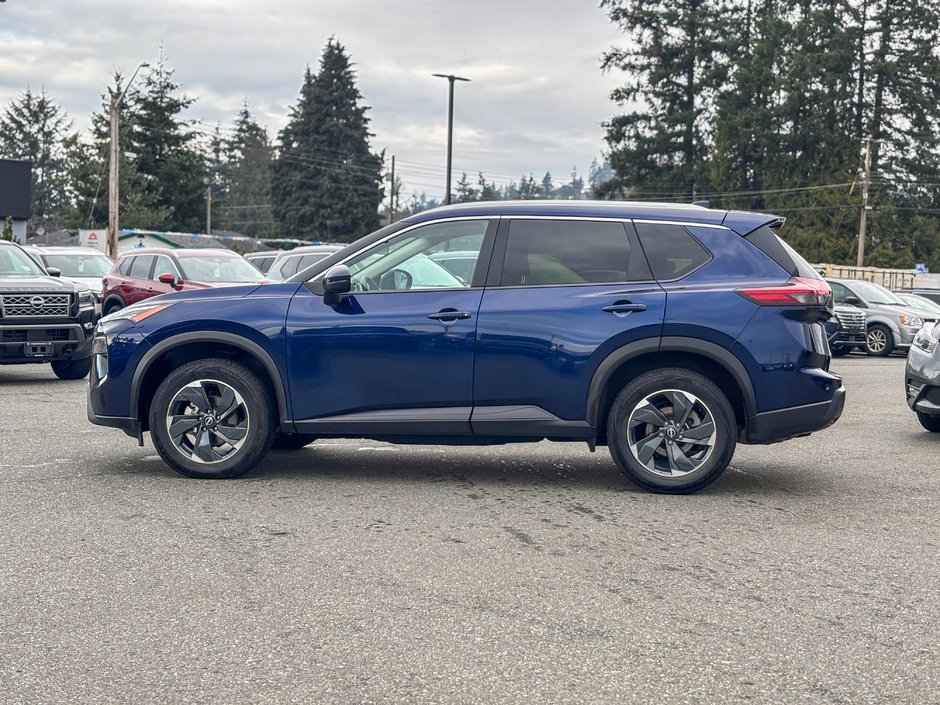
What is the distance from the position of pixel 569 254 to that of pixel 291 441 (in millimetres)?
2737

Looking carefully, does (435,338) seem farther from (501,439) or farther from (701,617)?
(701,617)

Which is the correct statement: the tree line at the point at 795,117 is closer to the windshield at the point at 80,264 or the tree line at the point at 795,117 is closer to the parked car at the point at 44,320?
the windshield at the point at 80,264

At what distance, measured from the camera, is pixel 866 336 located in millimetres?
24297

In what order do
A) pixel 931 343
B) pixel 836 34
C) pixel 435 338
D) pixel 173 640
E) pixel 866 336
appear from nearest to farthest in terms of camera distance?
1. pixel 173 640
2. pixel 435 338
3. pixel 931 343
4. pixel 866 336
5. pixel 836 34

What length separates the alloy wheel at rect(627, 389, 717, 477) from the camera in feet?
23.3

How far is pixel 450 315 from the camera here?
23.7 feet

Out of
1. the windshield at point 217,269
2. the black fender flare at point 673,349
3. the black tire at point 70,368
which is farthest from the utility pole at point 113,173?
the black fender flare at point 673,349

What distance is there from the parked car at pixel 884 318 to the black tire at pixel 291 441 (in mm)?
17289

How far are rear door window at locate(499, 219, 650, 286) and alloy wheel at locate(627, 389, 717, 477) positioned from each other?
0.79 m

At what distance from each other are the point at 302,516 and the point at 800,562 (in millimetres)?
2617

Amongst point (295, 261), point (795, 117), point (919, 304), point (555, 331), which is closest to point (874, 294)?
point (919, 304)

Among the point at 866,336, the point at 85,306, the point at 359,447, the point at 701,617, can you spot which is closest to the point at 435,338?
the point at 359,447

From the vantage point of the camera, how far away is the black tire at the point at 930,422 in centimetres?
1063

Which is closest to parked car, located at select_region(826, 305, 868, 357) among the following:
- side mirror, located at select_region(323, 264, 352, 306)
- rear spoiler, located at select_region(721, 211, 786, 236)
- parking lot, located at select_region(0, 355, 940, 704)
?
parking lot, located at select_region(0, 355, 940, 704)
